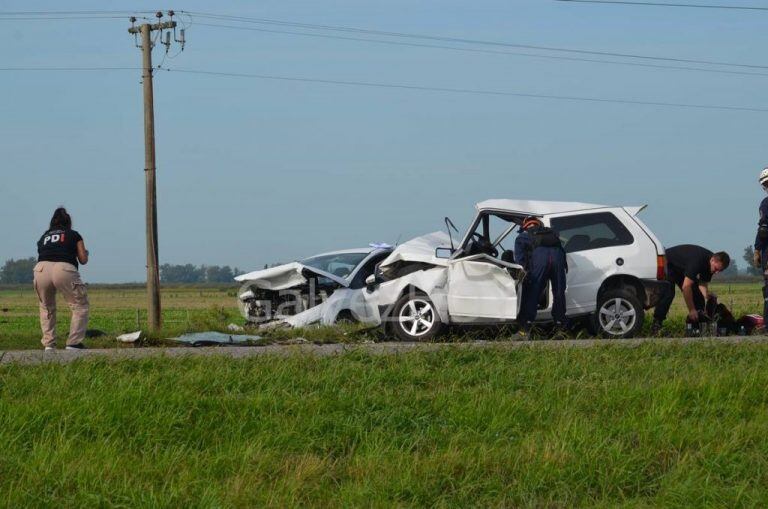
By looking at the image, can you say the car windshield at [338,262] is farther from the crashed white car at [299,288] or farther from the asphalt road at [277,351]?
the asphalt road at [277,351]

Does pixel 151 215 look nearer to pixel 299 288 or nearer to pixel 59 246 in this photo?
pixel 299 288

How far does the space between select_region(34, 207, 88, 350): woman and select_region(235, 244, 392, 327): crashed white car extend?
13.3 feet

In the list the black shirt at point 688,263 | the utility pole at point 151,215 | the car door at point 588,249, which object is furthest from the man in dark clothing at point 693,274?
the utility pole at point 151,215

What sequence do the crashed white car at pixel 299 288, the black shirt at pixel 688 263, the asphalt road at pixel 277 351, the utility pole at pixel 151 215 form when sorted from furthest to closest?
the utility pole at pixel 151 215, the crashed white car at pixel 299 288, the black shirt at pixel 688 263, the asphalt road at pixel 277 351

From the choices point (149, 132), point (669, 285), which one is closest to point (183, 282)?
point (149, 132)

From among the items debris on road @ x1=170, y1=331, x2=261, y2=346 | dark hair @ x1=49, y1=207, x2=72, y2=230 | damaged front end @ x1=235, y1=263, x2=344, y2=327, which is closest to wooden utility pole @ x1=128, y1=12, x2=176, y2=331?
damaged front end @ x1=235, y1=263, x2=344, y2=327

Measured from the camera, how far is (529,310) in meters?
14.4

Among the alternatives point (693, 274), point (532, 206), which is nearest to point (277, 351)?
point (532, 206)

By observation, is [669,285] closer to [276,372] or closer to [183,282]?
[276,372]

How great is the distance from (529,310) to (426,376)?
4.54 m

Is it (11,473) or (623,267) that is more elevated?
(623,267)

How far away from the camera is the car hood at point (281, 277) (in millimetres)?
17359

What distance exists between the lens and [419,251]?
1522cm

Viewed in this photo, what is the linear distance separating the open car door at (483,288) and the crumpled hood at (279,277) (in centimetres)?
344
